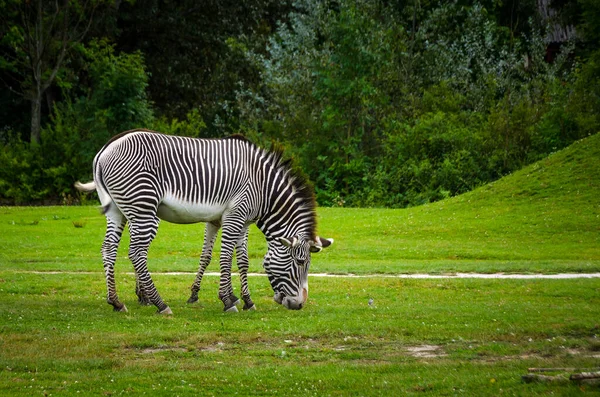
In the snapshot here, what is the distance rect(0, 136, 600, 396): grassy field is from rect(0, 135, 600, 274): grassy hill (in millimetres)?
93

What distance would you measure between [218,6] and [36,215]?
68.8ft

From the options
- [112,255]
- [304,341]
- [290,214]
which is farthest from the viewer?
[290,214]

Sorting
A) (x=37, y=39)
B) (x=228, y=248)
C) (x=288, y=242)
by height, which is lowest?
(x=228, y=248)

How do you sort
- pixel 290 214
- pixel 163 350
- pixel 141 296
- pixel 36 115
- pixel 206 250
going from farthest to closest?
pixel 36 115 → pixel 206 250 → pixel 141 296 → pixel 290 214 → pixel 163 350

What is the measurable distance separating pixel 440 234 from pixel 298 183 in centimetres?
1198

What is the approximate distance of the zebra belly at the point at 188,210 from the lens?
50.7 feet

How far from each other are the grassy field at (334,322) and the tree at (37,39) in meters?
15.5

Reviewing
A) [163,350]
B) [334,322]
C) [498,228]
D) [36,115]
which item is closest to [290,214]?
[334,322]

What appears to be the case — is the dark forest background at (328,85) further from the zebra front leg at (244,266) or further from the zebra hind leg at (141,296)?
the zebra hind leg at (141,296)

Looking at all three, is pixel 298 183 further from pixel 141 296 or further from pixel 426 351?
pixel 426 351

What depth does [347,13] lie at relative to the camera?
1481 inches

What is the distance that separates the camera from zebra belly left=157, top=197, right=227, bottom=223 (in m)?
15.5

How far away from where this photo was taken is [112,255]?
15.2 meters

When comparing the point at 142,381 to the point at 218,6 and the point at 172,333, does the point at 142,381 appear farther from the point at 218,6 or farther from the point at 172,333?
the point at 218,6
